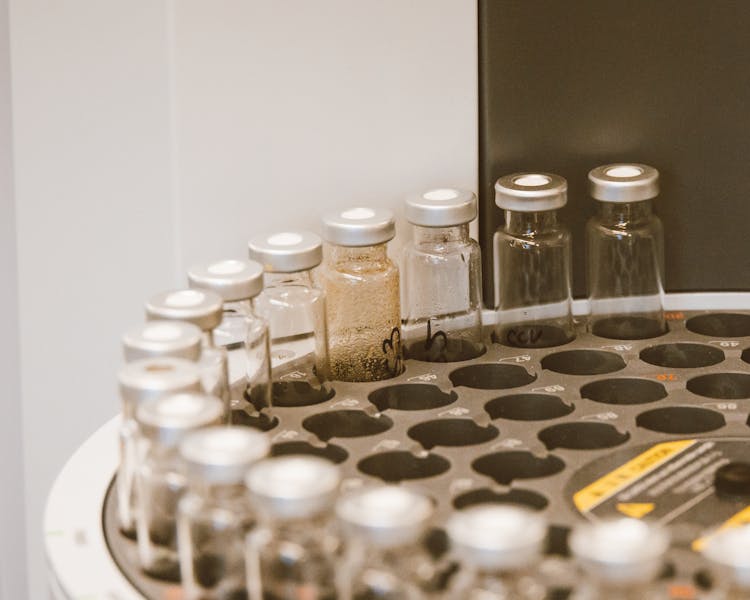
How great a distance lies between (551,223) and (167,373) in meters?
0.54

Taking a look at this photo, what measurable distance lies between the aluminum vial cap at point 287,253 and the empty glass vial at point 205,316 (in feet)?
0.39

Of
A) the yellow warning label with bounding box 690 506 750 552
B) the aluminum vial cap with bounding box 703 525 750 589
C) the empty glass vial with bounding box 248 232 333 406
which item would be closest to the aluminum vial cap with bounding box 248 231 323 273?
the empty glass vial with bounding box 248 232 333 406

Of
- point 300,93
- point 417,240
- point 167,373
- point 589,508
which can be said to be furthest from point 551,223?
point 167,373

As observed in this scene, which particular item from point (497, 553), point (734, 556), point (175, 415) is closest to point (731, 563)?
point (734, 556)

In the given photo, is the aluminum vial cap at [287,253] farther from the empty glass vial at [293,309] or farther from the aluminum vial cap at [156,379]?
the aluminum vial cap at [156,379]

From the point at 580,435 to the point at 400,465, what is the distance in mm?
165

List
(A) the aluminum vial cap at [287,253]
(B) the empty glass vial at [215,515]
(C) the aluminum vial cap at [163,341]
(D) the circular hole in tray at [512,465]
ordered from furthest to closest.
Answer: (A) the aluminum vial cap at [287,253] < (D) the circular hole in tray at [512,465] < (C) the aluminum vial cap at [163,341] < (B) the empty glass vial at [215,515]

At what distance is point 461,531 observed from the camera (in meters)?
0.97

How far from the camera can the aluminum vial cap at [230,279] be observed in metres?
1.32

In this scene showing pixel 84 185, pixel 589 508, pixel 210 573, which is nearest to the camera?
pixel 210 573

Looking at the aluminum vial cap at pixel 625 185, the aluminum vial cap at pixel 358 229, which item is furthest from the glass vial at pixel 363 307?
the aluminum vial cap at pixel 625 185

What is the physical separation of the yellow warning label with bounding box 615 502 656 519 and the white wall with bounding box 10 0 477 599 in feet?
1.46

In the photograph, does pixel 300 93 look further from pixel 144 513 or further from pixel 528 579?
pixel 528 579

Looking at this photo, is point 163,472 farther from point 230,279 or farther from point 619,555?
point 619,555
